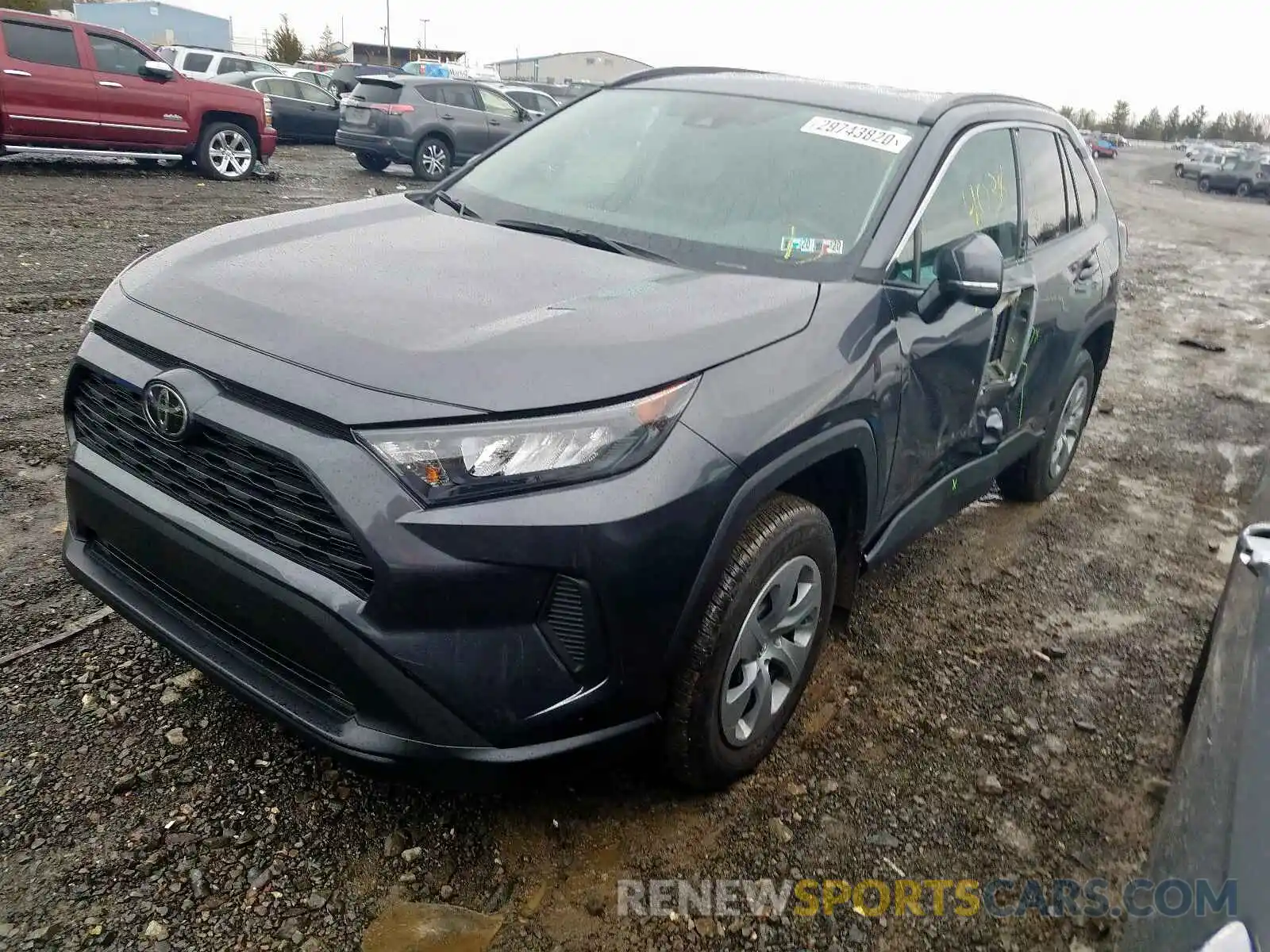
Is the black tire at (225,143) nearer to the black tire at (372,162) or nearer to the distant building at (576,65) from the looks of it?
the black tire at (372,162)

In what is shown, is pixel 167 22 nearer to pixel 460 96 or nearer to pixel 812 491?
pixel 460 96

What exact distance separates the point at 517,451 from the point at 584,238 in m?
1.17

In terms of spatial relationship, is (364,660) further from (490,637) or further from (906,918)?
(906,918)

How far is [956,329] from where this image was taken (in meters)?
2.94

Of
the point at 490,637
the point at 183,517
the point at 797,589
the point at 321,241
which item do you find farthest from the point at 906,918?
the point at 321,241

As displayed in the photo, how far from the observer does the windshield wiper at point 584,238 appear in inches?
108

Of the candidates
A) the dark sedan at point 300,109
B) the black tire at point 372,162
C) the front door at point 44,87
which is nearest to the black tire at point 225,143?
the front door at point 44,87

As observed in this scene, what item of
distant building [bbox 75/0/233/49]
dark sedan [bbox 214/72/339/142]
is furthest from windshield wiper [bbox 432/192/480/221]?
distant building [bbox 75/0/233/49]

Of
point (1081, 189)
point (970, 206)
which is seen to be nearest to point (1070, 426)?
point (1081, 189)

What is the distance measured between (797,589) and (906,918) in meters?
0.80

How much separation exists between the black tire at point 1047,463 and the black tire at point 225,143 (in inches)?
440

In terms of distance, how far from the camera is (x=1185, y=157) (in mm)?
39406

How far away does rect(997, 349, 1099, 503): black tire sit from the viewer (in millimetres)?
4312

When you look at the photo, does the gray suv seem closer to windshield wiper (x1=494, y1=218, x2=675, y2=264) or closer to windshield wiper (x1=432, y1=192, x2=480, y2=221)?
windshield wiper (x1=432, y1=192, x2=480, y2=221)
